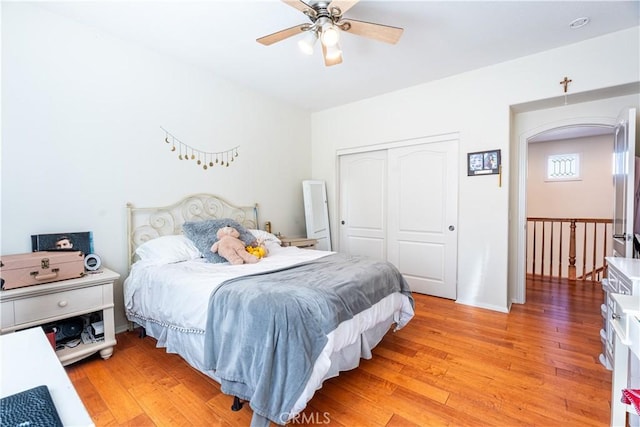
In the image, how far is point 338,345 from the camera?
1.70 metres

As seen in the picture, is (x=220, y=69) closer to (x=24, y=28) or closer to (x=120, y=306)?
(x=24, y=28)

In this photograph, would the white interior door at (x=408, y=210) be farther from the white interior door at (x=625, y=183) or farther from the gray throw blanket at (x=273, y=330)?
the gray throw blanket at (x=273, y=330)

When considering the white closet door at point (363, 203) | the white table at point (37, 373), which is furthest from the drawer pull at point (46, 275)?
the white closet door at point (363, 203)

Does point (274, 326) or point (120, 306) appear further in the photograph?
point (120, 306)

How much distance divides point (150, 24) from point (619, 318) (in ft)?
12.0

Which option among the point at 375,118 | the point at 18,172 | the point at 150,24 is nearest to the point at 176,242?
the point at 18,172

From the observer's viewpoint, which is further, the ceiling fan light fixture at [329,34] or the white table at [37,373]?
the ceiling fan light fixture at [329,34]

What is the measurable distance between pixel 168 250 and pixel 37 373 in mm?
1810

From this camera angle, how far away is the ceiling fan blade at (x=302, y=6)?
181cm

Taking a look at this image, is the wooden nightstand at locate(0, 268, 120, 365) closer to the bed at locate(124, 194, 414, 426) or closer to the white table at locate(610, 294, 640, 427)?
the bed at locate(124, 194, 414, 426)

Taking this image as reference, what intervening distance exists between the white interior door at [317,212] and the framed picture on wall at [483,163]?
209cm

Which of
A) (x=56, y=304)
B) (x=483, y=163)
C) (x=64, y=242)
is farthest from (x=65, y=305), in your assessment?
(x=483, y=163)

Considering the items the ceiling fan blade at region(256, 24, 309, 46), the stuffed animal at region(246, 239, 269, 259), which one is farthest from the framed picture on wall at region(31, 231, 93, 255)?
the ceiling fan blade at region(256, 24, 309, 46)

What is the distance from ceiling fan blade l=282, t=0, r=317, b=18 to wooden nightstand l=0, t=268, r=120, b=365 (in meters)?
2.32
